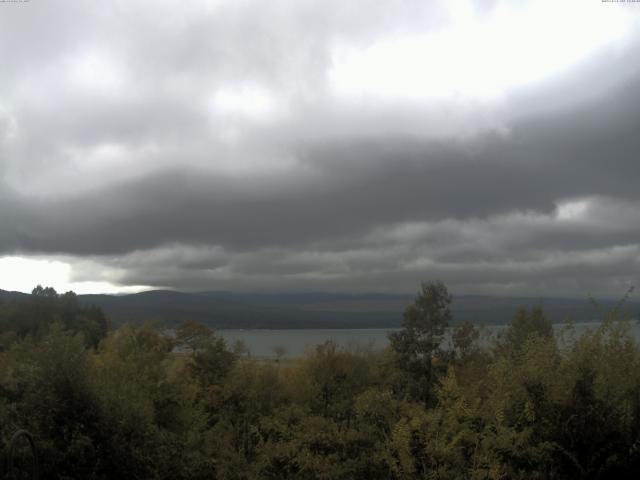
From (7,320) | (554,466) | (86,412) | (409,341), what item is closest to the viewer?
(554,466)

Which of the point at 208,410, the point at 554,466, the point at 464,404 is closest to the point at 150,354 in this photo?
the point at 208,410

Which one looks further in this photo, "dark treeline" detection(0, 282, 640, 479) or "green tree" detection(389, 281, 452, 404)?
"green tree" detection(389, 281, 452, 404)

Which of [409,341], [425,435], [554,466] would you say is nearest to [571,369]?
[554,466]

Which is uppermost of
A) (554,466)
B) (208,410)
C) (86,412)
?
(86,412)

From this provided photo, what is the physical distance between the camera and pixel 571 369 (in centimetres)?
1111

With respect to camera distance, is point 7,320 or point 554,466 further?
point 7,320

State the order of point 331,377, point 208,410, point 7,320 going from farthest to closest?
point 7,320 → point 331,377 → point 208,410

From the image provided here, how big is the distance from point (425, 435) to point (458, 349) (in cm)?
3914

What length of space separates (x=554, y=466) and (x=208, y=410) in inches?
1010

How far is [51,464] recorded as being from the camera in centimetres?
1088

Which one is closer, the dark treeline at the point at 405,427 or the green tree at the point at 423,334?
the dark treeline at the point at 405,427

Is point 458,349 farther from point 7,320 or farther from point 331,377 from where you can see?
point 7,320

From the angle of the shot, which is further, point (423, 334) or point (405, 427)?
point (423, 334)

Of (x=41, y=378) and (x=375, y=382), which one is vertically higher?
(x=41, y=378)
